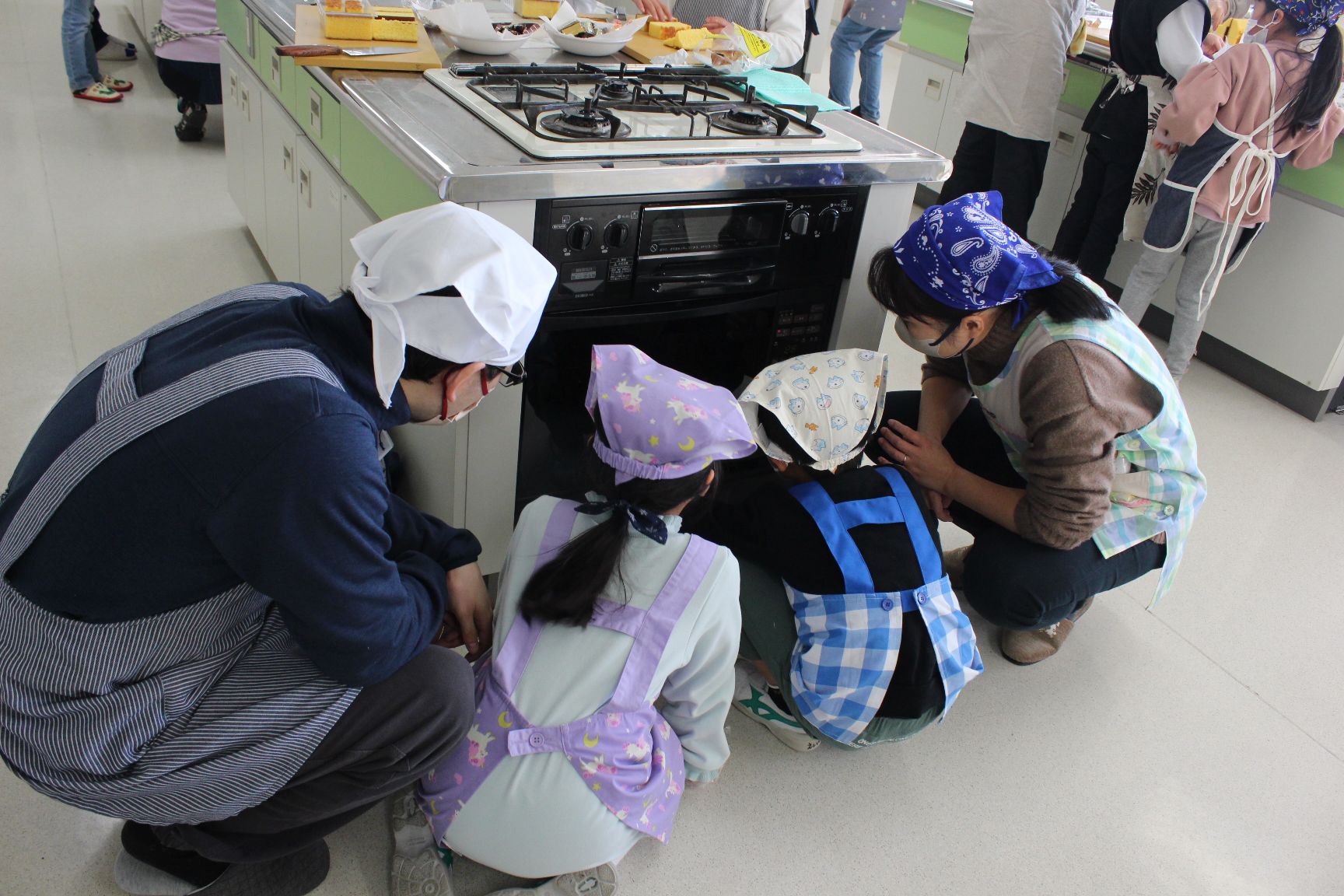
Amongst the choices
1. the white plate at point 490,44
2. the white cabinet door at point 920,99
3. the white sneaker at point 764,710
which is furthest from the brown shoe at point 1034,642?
the white cabinet door at point 920,99

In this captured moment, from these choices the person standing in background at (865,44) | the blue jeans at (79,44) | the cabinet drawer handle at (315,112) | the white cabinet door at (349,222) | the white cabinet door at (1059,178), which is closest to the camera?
the white cabinet door at (349,222)

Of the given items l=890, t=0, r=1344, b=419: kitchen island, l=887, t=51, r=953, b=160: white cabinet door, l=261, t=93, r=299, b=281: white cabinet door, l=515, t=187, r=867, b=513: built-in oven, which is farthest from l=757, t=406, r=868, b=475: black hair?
l=887, t=51, r=953, b=160: white cabinet door

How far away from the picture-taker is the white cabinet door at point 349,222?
177 centimetres

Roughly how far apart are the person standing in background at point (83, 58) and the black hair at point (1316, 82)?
3.95 meters

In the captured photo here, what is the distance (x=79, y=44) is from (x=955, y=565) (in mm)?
3797

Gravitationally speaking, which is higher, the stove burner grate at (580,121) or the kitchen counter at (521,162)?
the stove burner grate at (580,121)

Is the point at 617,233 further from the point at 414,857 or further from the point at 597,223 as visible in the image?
the point at 414,857

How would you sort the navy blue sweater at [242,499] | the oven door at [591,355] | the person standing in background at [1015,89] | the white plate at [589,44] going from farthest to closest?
the person standing in background at [1015,89], the white plate at [589,44], the oven door at [591,355], the navy blue sweater at [242,499]

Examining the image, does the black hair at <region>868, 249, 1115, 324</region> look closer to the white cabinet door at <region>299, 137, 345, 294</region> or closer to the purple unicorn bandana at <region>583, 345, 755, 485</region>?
the purple unicorn bandana at <region>583, 345, 755, 485</region>

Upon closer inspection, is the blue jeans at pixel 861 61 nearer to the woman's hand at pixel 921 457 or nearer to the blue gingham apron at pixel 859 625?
the woman's hand at pixel 921 457

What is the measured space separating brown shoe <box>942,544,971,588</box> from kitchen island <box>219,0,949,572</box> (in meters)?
0.49

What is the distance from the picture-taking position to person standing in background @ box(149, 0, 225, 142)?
11.5 ft

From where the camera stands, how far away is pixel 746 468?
195 centimetres

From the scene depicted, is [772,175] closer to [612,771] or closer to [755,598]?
[755,598]
